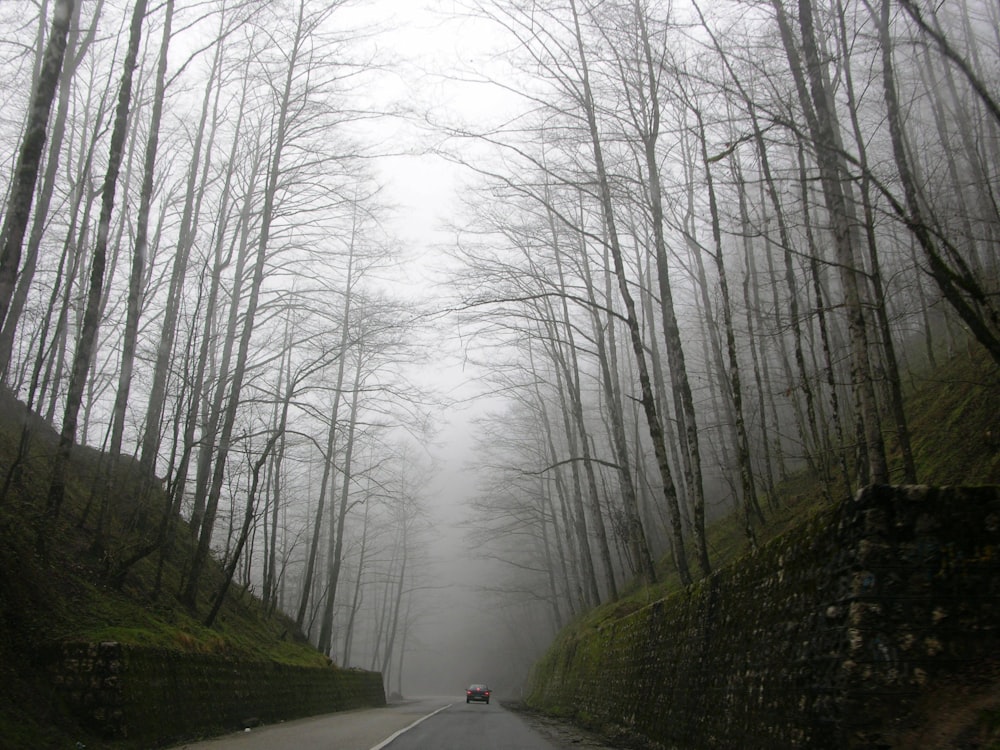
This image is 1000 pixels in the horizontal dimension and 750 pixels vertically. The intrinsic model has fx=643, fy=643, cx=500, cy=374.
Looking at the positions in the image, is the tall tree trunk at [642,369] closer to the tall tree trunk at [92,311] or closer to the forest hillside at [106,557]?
the forest hillside at [106,557]

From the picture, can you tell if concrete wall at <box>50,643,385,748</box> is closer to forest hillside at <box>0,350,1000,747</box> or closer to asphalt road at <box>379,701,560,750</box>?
forest hillside at <box>0,350,1000,747</box>

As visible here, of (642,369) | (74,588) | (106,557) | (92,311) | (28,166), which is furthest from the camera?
(642,369)

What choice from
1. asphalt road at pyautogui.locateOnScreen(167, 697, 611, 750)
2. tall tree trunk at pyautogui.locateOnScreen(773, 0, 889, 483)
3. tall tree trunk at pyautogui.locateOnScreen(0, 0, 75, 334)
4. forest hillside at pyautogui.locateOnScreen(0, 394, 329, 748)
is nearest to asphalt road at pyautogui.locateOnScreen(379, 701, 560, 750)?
asphalt road at pyautogui.locateOnScreen(167, 697, 611, 750)

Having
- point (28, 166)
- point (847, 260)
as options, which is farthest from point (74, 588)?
point (847, 260)

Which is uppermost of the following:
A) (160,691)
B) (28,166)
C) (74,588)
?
(28,166)

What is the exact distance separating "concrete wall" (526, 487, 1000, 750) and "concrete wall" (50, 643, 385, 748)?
5430 mm

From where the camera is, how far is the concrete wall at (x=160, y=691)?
6074mm

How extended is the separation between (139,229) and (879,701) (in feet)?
38.6

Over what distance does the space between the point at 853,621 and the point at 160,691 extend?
7.05 m

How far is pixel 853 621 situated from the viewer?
11.9ft

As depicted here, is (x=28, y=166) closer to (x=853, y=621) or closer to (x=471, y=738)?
(x=853, y=621)

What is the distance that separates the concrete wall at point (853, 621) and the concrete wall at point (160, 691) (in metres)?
5.43

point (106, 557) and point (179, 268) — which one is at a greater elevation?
point (179, 268)

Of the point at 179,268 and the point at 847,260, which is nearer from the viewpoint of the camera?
the point at 847,260
